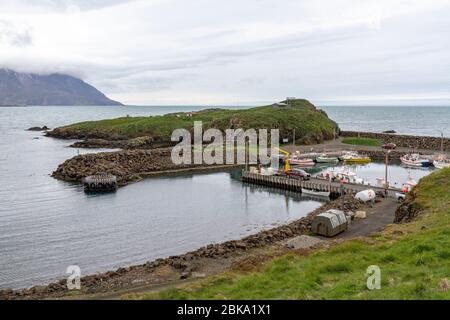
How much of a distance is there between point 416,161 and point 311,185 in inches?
1594

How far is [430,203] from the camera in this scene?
3684 cm

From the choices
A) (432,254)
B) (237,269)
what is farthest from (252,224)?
(432,254)

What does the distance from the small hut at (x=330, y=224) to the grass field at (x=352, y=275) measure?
1160cm

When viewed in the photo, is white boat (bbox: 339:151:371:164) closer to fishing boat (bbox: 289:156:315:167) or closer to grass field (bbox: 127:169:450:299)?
fishing boat (bbox: 289:156:315:167)

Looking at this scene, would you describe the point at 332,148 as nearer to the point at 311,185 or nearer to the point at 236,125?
the point at 236,125

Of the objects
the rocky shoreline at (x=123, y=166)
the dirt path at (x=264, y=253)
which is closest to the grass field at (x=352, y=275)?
the dirt path at (x=264, y=253)

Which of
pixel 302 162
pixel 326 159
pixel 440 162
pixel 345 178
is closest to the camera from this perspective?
pixel 345 178

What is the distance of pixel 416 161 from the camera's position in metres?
94.7

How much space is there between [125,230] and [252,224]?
14.5 m

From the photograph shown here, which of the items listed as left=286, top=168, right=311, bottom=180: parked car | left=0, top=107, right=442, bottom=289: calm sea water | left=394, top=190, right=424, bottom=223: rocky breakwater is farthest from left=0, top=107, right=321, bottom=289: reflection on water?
left=394, top=190, right=424, bottom=223: rocky breakwater

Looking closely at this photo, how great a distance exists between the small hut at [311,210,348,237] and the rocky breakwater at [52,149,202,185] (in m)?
43.6

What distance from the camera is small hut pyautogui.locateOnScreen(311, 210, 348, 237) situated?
129ft

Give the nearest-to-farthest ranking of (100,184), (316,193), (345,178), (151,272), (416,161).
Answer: (151,272) → (316,193) → (100,184) → (345,178) → (416,161)

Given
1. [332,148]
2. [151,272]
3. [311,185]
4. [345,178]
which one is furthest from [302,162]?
[151,272]
